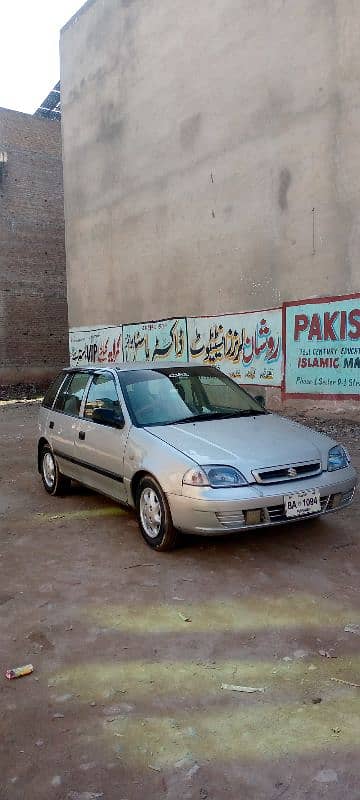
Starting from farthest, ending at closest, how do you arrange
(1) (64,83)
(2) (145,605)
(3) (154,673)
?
(1) (64,83) → (2) (145,605) → (3) (154,673)

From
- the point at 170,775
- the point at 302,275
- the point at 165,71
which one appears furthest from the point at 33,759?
the point at 165,71

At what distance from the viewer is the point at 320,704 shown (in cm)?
266

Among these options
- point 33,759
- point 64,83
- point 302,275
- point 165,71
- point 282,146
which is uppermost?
point 64,83

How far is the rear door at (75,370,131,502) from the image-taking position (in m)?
5.10

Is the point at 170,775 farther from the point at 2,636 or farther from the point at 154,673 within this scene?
the point at 2,636

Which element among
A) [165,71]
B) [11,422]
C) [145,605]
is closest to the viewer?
[145,605]

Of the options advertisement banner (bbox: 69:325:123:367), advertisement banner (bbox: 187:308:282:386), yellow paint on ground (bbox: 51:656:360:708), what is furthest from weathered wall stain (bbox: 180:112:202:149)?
yellow paint on ground (bbox: 51:656:360:708)

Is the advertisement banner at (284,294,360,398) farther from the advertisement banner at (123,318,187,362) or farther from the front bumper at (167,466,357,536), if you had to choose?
the front bumper at (167,466,357,536)

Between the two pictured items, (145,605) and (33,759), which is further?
(145,605)

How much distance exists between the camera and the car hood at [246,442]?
429cm

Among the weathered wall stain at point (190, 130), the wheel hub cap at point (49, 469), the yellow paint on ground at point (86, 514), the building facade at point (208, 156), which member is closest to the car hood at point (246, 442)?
the yellow paint on ground at point (86, 514)

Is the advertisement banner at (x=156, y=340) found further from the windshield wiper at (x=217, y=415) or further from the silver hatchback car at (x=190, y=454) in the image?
the windshield wiper at (x=217, y=415)

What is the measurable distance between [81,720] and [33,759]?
276mm

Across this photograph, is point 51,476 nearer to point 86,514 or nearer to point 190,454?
point 86,514
